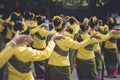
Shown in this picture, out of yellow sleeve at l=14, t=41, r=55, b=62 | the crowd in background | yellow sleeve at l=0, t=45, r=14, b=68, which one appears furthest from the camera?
the crowd in background

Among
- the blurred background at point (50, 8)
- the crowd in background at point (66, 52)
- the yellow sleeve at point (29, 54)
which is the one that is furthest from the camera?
the blurred background at point (50, 8)

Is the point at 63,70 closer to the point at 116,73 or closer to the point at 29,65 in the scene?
the point at 29,65

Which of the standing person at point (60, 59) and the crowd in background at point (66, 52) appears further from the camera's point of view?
the standing person at point (60, 59)

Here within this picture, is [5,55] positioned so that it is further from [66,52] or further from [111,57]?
[111,57]

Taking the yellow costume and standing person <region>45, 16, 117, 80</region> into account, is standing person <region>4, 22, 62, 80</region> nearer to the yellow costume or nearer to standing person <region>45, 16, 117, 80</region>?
the yellow costume

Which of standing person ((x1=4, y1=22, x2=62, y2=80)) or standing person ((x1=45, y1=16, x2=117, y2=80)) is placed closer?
standing person ((x1=4, y1=22, x2=62, y2=80))

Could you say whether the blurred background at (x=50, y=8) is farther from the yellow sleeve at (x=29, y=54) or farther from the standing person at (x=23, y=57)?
the yellow sleeve at (x=29, y=54)

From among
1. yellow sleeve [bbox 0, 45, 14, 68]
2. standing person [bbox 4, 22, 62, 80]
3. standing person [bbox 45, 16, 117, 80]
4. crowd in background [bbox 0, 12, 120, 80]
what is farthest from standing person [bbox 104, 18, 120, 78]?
yellow sleeve [bbox 0, 45, 14, 68]

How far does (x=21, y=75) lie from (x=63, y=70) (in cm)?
150

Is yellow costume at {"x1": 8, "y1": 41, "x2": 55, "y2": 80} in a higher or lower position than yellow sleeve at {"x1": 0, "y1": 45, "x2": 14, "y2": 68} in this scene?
lower

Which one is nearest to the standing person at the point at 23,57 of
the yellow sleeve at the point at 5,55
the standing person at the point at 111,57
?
the yellow sleeve at the point at 5,55

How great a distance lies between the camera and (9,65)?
6504 mm

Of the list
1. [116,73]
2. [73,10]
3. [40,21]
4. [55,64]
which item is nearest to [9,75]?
[55,64]

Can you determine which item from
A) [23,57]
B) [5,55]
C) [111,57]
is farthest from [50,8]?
[5,55]
